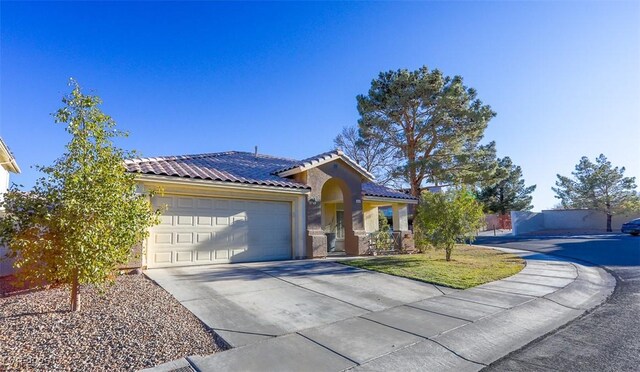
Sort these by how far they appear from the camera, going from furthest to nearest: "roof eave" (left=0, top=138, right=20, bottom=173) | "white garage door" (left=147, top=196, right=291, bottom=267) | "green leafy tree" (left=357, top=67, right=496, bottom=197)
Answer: "green leafy tree" (left=357, top=67, right=496, bottom=197) → "roof eave" (left=0, top=138, right=20, bottom=173) → "white garage door" (left=147, top=196, right=291, bottom=267)

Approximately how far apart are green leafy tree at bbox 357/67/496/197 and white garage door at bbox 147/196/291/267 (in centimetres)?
1144

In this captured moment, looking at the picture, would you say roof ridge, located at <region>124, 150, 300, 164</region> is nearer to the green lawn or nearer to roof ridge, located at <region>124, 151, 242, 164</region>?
roof ridge, located at <region>124, 151, 242, 164</region>

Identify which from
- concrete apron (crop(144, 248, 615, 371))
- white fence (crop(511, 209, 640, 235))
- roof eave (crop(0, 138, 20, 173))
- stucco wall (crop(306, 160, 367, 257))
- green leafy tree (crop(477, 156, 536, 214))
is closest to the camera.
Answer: concrete apron (crop(144, 248, 615, 371))

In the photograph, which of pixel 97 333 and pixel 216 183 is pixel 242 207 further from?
pixel 97 333

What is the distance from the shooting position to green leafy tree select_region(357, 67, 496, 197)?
19984 mm

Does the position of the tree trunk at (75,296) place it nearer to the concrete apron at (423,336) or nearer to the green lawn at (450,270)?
the concrete apron at (423,336)

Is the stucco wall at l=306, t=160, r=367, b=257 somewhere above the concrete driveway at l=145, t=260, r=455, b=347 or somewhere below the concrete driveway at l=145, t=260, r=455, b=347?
above

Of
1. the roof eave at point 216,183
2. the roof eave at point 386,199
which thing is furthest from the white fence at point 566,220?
the roof eave at point 216,183

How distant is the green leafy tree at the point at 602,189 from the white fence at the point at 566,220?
1.29 meters

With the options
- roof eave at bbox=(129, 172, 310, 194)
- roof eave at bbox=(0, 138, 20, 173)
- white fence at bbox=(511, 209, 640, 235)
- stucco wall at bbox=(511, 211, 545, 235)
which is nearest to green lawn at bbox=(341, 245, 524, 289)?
roof eave at bbox=(129, 172, 310, 194)

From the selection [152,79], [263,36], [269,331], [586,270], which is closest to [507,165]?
[586,270]

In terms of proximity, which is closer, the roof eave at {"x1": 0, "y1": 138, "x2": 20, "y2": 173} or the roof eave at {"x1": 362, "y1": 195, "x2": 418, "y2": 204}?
the roof eave at {"x1": 0, "y1": 138, "x2": 20, "y2": 173}

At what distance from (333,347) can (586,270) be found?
11.2 meters

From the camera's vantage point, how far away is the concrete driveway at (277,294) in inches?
204
